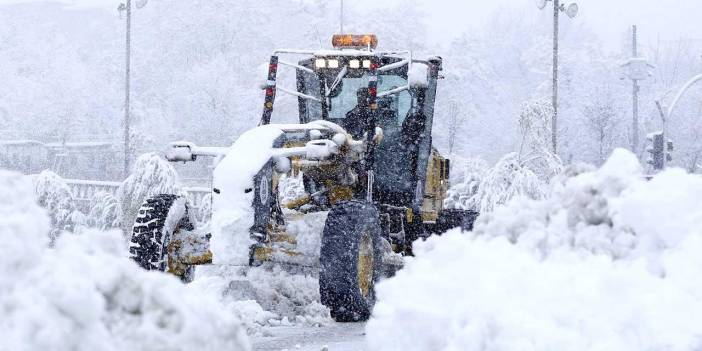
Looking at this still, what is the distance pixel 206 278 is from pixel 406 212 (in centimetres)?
254

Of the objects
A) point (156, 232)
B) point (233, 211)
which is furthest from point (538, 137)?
point (233, 211)

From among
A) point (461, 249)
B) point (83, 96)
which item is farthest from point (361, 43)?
point (83, 96)

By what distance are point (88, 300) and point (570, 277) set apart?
1494mm

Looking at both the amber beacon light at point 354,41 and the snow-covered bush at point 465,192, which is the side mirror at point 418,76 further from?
the snow-covered bush at point 465,192

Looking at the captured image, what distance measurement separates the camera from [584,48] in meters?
67.0

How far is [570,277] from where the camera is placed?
315 centimetres

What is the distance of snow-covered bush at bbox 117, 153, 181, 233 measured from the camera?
22.2 m

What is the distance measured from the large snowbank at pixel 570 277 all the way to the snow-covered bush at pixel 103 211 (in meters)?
20.7

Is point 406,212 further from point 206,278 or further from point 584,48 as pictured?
point 584,48

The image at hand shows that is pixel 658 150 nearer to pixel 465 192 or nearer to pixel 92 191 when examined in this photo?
pixel 465 192

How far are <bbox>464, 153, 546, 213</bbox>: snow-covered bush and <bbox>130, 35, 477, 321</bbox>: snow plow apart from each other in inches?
312

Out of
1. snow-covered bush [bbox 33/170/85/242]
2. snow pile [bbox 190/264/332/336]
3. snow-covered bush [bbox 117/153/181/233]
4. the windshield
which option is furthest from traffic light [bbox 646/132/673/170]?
snow-covered bush [bbox 33/170/85/242]

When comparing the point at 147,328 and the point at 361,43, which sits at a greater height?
the point at 361,43

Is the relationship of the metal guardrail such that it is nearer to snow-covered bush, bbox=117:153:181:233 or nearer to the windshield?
snow-covered bush, bbox=117:153:181:233
